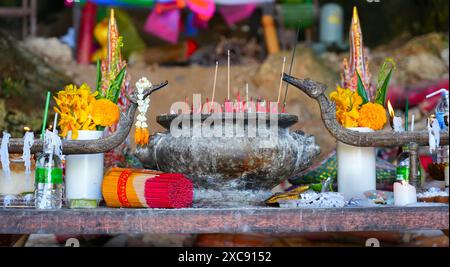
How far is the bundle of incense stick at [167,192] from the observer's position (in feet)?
7.87

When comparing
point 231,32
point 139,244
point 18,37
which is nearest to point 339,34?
point 231,32

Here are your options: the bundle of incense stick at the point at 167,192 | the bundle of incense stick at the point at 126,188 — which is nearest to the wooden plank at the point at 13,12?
the bundle of incense stick at the point at 126,188

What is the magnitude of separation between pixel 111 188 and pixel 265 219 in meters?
0.55

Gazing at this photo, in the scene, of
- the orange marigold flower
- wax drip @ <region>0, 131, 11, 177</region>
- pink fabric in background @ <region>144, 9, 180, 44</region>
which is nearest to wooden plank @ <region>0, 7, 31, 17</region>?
pink fabric in background @ <region>144, 9, 180, 44</region>

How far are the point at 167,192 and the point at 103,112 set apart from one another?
0.47 metres

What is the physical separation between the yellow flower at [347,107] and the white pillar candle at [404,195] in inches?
14.8

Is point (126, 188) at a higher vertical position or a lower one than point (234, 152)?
lower

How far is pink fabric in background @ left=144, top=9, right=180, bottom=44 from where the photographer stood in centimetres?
966

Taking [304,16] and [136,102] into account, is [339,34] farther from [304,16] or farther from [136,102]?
[136,102]

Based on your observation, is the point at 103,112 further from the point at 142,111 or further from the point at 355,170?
the point at 355,170

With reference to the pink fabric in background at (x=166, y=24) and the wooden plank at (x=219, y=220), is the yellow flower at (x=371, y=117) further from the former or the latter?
the pink fabric in background at (x=166, y=24)

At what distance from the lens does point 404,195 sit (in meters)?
2.50

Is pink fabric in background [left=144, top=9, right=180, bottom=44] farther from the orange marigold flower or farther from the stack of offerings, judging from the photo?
the stack of offerings

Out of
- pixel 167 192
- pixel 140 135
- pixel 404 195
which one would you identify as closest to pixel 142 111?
pixel 140 135
